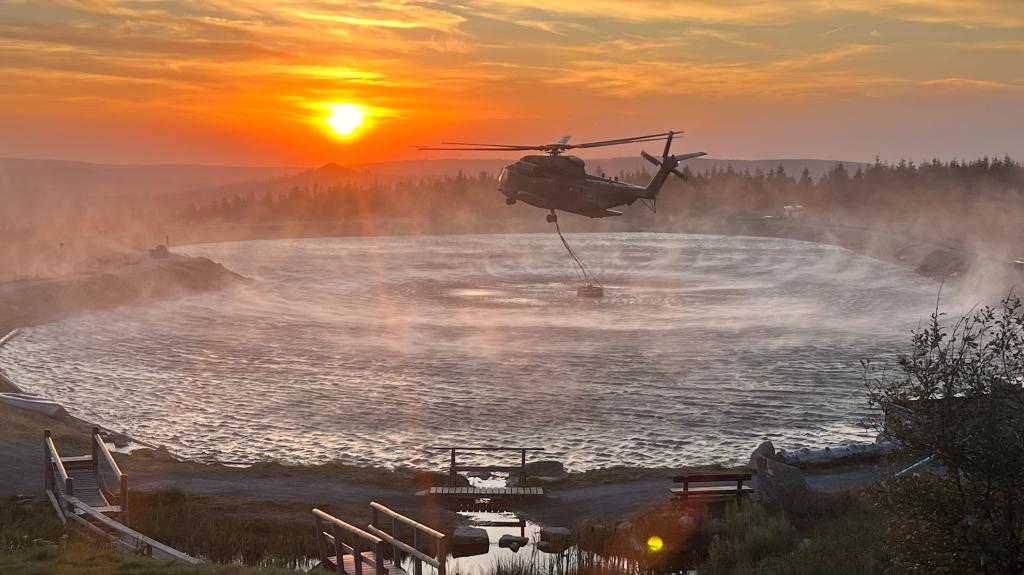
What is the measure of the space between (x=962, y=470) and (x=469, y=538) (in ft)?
47.9

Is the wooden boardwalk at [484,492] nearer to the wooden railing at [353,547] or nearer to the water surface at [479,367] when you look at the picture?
the water surface at [479,367]

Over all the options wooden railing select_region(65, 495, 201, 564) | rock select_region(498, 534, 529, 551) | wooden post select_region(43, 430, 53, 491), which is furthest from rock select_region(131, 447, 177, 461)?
rock select_region(498, 534, 529, 551)

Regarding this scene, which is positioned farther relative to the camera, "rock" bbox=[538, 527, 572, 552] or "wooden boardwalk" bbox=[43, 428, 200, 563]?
"rock" bbox=[538, 527, 572, 552]

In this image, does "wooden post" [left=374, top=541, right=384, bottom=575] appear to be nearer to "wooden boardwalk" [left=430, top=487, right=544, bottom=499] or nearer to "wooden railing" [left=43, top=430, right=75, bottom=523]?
"wooden railing" [left=43, top=430, right=75, bottom=523]

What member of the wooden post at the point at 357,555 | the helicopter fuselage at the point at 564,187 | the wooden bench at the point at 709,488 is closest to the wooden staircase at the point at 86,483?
the wooden post at the point at 357,555

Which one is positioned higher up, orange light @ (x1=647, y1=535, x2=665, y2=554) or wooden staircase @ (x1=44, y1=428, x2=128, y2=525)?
wooden staircase @ (x1=44, y1=428, x2=128, y2=525)

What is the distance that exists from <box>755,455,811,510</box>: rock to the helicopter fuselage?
20.7 m

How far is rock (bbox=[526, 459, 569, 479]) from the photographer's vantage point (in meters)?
36.6

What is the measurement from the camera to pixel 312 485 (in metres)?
35.1

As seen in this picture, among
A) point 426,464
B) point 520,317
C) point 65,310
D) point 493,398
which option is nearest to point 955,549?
point 426,464

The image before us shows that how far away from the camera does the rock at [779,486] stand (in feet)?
93.2

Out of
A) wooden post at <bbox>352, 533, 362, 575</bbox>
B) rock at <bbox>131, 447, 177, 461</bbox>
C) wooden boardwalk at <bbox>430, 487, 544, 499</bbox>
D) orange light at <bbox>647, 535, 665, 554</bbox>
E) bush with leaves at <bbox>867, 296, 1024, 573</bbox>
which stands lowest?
rock at <bbox>131, 447, 177, 461</bbox>

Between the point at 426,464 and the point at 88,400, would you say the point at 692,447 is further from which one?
the point at 88,400

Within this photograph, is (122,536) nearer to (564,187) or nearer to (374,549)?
(374,549)
